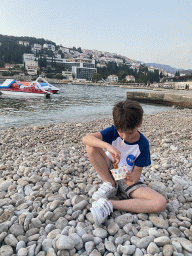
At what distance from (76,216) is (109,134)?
866mm

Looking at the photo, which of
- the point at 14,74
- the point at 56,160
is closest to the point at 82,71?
the point at 14,74

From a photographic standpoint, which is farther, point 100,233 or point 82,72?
point 82,72

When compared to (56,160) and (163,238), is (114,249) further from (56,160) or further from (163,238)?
(56,160)

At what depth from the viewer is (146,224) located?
1.62 metres

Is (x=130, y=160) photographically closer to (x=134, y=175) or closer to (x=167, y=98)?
(x=134, y=175)

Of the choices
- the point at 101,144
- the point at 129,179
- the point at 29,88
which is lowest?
the point at 129,179

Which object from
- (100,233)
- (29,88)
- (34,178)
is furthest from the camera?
(29,88)

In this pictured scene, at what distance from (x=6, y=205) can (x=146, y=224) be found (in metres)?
1.33

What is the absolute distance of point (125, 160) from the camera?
6.48 ft

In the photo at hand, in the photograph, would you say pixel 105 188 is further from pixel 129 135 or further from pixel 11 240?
pixel 11 240

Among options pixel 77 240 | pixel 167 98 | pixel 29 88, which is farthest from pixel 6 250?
pixel 29 88

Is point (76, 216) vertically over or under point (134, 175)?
under

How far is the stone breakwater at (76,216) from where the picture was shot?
134 cm

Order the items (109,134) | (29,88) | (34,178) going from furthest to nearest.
Result: (29,88) → (34,178) → (109,134)
